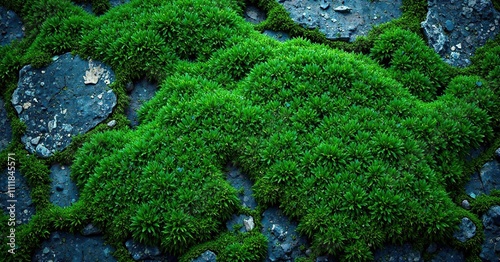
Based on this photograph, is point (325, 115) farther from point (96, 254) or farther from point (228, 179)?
point (96, 254)

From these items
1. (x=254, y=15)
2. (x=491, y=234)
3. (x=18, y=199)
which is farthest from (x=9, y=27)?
(x=491, y=234)

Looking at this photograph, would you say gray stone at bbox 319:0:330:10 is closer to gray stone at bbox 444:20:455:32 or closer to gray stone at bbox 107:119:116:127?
gray stone at bbox 444:20:455:32

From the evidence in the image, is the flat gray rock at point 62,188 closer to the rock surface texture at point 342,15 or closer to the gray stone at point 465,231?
the rock surface texture at point 342,15

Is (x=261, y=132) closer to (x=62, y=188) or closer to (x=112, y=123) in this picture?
(x=112, y=123)

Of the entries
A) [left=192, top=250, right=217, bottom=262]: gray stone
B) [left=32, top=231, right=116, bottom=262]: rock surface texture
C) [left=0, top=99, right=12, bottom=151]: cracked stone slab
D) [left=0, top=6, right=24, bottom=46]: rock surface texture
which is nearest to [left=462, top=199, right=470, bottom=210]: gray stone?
[left=192, top=250, right=217, bottom=262]: gray stone

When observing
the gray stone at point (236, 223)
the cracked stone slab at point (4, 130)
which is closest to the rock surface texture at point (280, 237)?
the gray stone at point (236, 223)
